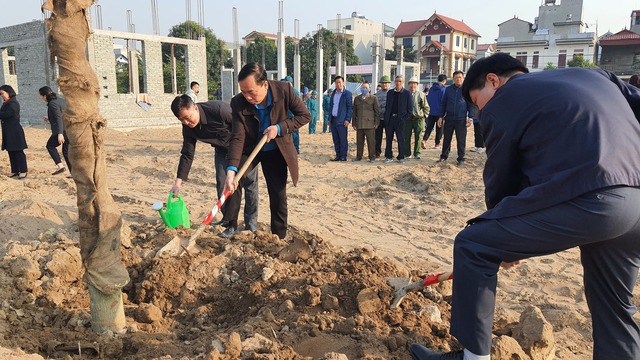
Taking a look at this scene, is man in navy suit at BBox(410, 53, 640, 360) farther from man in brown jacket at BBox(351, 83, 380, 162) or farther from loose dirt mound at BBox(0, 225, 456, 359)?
man in brown jacket at BBox(351, 83, 380, 162)

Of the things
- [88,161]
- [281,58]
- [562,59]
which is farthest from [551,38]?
[88,161]

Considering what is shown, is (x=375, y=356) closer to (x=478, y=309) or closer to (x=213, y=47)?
(x=478, y=309)

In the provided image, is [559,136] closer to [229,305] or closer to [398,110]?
[229,305]

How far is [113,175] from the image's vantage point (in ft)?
27.3

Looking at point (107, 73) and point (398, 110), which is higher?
point (107, 73)

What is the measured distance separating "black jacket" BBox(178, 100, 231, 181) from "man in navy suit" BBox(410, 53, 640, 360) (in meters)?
3.08

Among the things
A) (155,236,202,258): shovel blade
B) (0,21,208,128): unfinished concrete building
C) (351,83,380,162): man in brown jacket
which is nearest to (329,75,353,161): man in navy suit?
(351,83,380,162): man in brown jacket

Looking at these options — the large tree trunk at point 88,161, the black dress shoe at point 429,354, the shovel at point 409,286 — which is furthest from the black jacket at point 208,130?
the black dress shoe at point 429,354

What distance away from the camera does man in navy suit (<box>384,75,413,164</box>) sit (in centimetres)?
909

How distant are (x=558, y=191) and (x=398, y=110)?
7.57m

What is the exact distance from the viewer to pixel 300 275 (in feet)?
10.8

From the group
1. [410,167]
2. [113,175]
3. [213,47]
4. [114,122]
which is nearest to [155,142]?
[114,122]

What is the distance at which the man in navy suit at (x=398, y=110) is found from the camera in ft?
29.8

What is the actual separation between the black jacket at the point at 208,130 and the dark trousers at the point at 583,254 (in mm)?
3252
